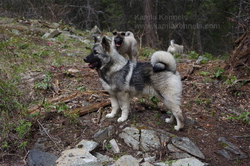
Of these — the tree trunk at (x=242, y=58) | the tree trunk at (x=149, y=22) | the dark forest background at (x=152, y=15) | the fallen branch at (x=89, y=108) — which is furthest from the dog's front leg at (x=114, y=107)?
the tree trunk at (x=149, y=22)

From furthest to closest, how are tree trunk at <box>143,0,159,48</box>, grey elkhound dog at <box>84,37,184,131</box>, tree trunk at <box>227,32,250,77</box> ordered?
tree trunk at <box>143,0,159,48</box>
tree trunk at <box>227,32,250,77</box>
grey elkhound dog at <box>84,37,184,131</box>

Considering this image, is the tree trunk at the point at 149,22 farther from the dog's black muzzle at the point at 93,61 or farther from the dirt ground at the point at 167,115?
the dog's black muzzle at the point at 93,61

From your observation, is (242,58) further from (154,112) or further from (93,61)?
(93,61)

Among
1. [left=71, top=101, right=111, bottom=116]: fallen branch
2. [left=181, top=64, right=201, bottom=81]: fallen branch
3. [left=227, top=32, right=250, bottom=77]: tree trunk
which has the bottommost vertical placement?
[left=71, top=101, right=111, bottom=116]: fallen branch

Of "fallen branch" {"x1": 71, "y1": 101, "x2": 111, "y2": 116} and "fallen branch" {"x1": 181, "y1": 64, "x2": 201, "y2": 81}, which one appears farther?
"fallen branch" {"x1": 181, "y1": 64, "x2": 201, "y2": 81}

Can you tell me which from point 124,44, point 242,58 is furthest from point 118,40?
point 242,58

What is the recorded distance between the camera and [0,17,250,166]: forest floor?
12.4 ft

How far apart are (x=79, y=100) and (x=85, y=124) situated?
944 millimetres

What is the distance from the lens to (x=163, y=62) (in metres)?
3.92

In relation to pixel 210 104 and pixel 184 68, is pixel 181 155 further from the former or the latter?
pixel 184 68

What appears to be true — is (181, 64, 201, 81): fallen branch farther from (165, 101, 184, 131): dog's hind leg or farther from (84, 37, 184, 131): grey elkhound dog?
(165, 101, 184, 131): dog's hind leg

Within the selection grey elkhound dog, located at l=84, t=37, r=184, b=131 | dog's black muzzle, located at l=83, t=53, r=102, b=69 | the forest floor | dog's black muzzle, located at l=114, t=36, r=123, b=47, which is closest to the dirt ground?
the forest floor

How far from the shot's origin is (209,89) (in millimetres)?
5961

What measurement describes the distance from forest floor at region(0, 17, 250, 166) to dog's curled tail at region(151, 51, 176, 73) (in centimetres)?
115
